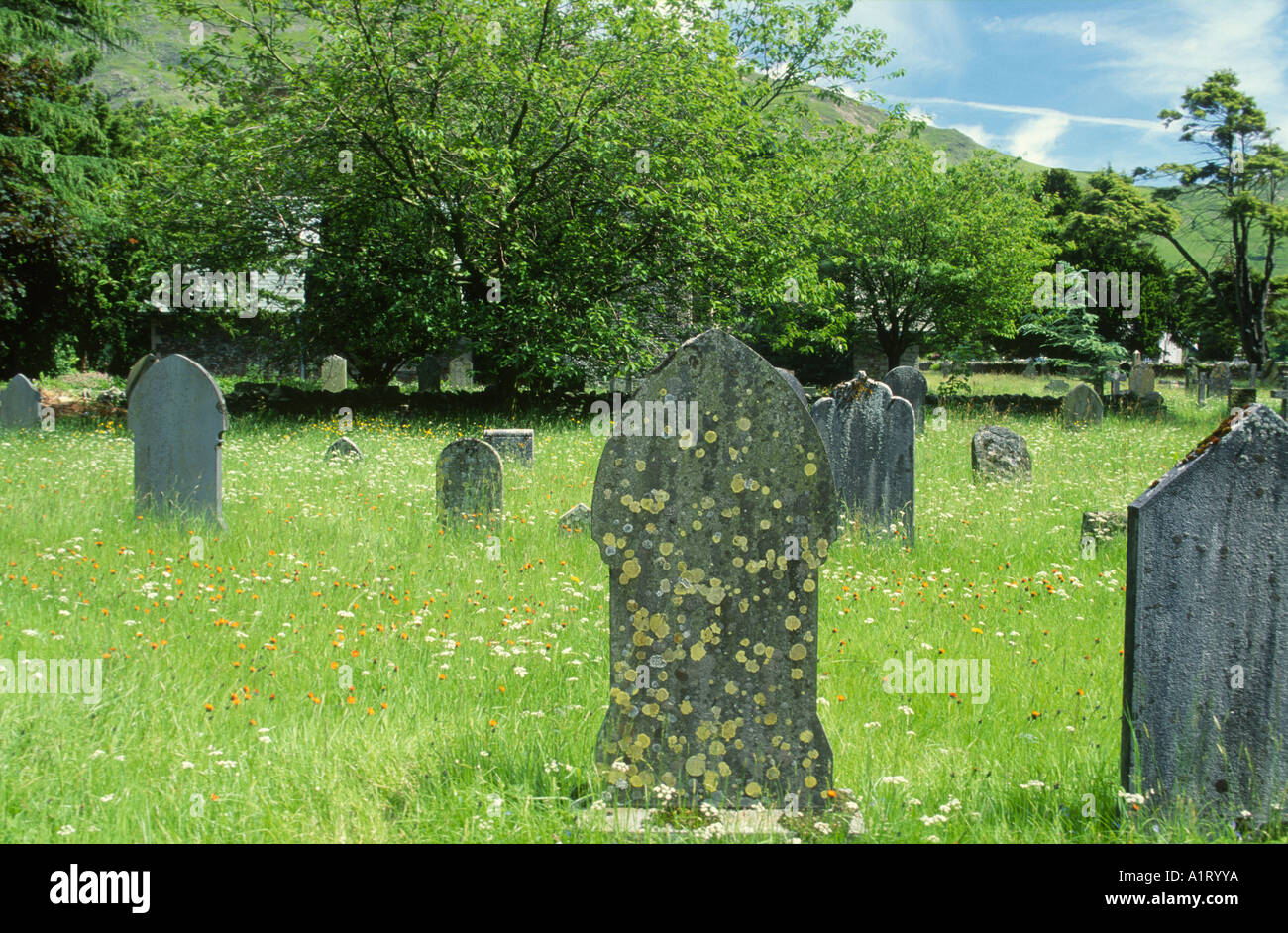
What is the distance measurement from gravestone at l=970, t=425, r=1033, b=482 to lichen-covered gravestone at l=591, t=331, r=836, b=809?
8283 mm

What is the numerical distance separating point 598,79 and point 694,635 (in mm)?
16618

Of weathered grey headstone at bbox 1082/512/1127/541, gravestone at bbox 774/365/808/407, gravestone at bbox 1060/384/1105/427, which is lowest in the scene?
weathered grey headstone at bbox 1082/512/1127/541

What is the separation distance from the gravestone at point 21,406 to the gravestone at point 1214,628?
56.2ft

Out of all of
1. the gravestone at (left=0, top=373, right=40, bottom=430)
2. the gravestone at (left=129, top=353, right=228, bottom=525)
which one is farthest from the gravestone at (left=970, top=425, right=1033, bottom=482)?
the gravestone at (left=0, top=373, right=40, bottom=430)

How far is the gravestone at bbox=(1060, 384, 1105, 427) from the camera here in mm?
16703

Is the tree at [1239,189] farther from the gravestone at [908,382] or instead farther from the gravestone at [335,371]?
the gravestone at [335,371]

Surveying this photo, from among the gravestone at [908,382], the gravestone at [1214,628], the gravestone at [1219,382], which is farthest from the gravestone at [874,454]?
the gravestone at [1219,382]

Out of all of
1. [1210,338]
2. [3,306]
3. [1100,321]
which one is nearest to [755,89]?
[1100,321]

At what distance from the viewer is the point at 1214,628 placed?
302 centimetres

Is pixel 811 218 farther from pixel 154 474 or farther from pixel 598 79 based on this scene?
pixel 154 474

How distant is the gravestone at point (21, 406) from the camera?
1504 cm

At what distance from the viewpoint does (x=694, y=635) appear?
10.2ft

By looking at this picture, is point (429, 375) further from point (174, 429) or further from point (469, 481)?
point (469, 481)

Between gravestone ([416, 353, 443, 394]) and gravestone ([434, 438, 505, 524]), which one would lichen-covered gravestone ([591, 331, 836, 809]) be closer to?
gravestone ([434, 438, 505, 524])
